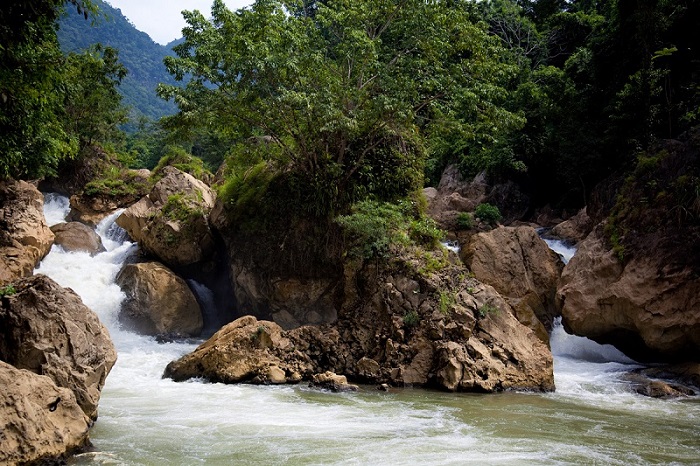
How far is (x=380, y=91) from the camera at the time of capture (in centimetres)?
1620

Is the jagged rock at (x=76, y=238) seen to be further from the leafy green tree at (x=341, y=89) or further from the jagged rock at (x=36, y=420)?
the jagged rock at (x=36, y=420)

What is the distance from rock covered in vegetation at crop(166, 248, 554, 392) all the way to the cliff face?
93.8 inches

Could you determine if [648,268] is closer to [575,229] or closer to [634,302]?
[634,302]

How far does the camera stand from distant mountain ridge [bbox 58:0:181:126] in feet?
300

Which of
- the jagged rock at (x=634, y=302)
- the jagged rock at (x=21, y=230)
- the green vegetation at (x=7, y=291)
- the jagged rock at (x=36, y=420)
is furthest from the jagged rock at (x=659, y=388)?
the jagged rock at (x=21, y=230)

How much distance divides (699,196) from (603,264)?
8.49 ft

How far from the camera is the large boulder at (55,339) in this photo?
717 cm

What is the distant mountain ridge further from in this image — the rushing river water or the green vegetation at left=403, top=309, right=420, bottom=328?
the rushing river water

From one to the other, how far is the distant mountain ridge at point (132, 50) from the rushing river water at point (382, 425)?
80360 mm

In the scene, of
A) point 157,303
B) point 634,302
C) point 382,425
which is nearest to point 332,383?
point 382,425

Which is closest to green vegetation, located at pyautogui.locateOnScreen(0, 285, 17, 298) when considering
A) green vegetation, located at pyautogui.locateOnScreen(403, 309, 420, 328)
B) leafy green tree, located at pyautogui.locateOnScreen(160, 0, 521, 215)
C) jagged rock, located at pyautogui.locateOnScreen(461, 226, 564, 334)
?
green vegetation, located at pyautogui.locateOnScreen(403, 309, 420, 328)

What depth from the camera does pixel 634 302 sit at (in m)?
13.1

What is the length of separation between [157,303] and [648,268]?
13274mm

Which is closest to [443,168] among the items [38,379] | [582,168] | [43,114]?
[582,168]
